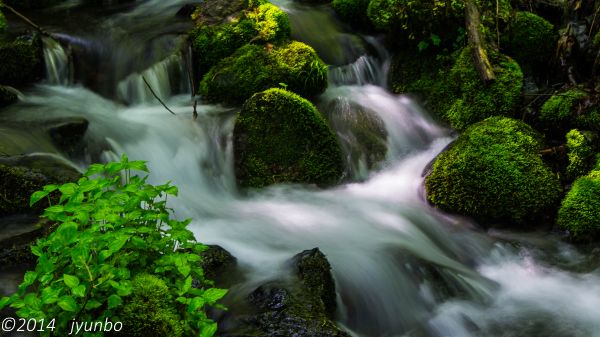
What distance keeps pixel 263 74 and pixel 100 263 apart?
16.0 feet

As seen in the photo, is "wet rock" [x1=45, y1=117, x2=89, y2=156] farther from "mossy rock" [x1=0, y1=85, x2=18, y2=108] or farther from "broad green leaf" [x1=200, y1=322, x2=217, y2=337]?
"broad green leaf" [x1=200, y1=322, x2=217, y2=337]

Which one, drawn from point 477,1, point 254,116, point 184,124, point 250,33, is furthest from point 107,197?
point 477,1

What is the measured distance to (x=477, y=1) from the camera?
7.51 metres

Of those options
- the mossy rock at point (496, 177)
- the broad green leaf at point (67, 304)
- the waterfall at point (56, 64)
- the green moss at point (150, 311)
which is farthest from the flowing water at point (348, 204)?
the broad green leaf at point (67, 304)

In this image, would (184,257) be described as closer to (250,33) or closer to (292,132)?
(292,132)

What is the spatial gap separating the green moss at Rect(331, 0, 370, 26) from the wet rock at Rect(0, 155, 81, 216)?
584 centimetres

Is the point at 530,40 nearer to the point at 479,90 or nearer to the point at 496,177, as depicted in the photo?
the point at 479,90

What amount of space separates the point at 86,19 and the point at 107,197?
22.5 feet

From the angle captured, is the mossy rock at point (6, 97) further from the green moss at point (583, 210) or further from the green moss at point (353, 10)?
the green moss at point (583, 210)

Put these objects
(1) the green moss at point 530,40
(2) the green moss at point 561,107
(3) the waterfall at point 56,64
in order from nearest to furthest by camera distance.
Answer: (2) the green moss at point 561,107 → (3) the waterfall at point 56,64 → (1) the green moss at point 530,40

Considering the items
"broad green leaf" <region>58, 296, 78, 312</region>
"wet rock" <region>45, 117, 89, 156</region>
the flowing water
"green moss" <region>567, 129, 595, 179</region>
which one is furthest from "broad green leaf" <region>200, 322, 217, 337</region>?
"green moss" <region>567, 129, 595, 179</region>

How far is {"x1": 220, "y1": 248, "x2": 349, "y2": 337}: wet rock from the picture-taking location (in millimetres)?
3135

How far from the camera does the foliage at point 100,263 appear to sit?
7.52 feet

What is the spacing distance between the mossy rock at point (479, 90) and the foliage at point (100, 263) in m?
5.09
